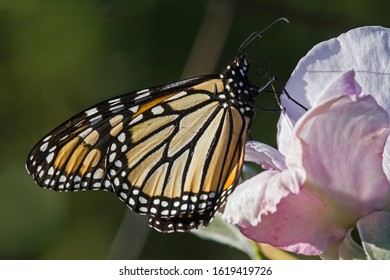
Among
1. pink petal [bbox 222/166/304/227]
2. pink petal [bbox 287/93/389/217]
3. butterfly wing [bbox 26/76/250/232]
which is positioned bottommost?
butterfly wing [bbox 26/76/250/232]

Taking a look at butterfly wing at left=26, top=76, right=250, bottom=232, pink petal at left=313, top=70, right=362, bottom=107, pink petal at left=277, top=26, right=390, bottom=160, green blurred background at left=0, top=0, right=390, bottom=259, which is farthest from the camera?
green blurred background at left=0, top=0, right=390, bottom=259

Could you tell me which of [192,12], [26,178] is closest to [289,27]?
[192,12]

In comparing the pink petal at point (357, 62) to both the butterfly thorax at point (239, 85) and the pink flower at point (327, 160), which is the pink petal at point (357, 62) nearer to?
the pink flower at point (327, 160)

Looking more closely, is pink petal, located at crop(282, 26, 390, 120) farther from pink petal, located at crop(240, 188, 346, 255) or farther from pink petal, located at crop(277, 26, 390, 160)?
pink petal, located at crop(240, 188, 346, 255)

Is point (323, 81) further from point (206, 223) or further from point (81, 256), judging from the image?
point (81, 256)

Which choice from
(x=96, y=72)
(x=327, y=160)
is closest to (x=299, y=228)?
(x=327, y=160)

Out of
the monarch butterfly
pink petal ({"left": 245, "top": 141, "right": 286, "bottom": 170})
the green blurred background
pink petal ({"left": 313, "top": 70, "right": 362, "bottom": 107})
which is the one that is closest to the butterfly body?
the monarch butterfly
